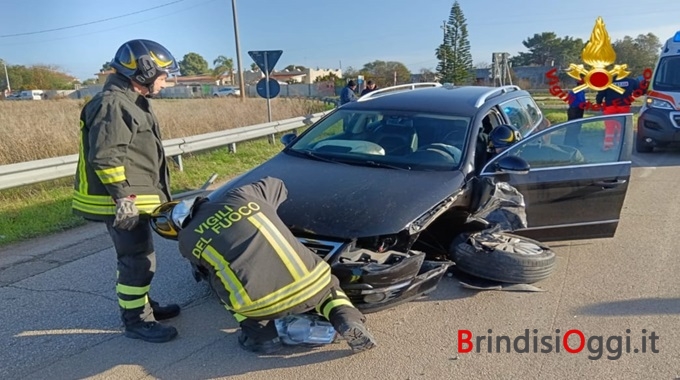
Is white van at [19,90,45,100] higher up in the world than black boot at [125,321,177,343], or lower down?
higher up

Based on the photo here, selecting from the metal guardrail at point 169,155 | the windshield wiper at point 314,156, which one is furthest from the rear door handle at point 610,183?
the metal guardrail at point 169,155

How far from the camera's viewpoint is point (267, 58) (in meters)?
10.5

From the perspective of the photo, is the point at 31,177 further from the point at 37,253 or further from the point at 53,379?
the point at 53,379

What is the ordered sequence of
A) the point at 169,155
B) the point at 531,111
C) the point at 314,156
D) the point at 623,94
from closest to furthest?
1. the point at 314,156
2. the point at 531,111
3. the point at 169,155
4. the point at 623,94

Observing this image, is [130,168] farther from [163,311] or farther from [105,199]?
[163,311]

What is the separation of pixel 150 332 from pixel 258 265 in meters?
1.00

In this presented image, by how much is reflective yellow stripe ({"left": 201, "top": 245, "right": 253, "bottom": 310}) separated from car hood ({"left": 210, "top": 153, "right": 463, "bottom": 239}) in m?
0.66

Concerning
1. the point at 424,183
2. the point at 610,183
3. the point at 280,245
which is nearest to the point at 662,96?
the point at 610,183

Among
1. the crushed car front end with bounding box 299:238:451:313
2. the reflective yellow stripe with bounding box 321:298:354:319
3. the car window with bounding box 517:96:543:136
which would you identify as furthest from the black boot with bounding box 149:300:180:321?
the car window with bounding box 517:96:543:136

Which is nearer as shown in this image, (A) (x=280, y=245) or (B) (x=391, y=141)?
(A) (x=280, y=245)

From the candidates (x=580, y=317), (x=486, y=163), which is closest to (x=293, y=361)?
(x=580, y=317)

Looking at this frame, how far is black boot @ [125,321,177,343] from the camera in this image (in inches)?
120

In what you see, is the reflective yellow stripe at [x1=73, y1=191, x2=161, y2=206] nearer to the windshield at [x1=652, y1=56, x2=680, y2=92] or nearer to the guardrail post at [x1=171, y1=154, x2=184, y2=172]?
the guardrail post at [x1=171, y1=154, x2=184, y2=172]

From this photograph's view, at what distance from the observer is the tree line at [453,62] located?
4159 cm
